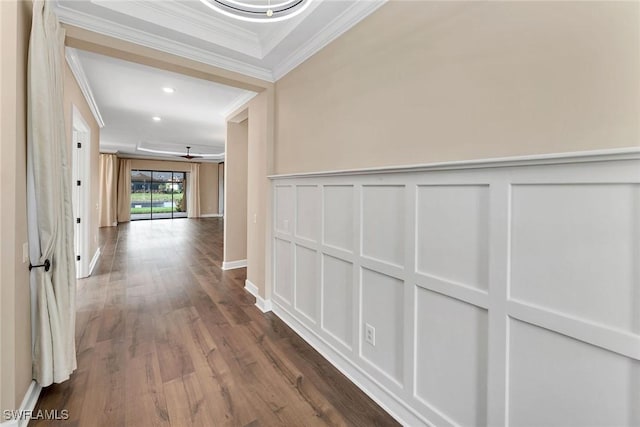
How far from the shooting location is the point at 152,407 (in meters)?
1.71

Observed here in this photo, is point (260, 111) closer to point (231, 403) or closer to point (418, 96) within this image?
point (418, 96)

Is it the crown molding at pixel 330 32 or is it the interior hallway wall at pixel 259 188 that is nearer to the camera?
the crown molding at pixel 330 32

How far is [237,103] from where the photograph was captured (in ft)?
13.8

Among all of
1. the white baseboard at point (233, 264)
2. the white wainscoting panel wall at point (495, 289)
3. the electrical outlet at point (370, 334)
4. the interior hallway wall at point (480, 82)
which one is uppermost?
the interior hallway wall at point (480, 82)

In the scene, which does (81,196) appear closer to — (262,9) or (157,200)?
(262,9)

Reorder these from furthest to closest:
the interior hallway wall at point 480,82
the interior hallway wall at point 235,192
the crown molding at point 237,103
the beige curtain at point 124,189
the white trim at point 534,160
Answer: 1. the beige curtain at point 124,189
2. the interior hallway wall at point 235,192
3. the crown molding at point 237,103
4. the interior hallway wall at point 480,82
5. the white trim at point 534,160

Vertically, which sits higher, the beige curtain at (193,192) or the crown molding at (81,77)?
the crown molding at (81,77)

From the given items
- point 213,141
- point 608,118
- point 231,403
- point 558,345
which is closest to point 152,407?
point 231,403

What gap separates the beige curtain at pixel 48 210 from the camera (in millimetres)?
1585

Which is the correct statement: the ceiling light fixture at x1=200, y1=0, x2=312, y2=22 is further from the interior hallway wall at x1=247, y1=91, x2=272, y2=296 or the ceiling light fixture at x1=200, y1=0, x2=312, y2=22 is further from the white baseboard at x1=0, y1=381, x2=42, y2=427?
the white baseboard at x1=0, y1=381, x2=42, y2=427

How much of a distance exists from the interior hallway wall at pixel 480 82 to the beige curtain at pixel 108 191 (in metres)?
10.7

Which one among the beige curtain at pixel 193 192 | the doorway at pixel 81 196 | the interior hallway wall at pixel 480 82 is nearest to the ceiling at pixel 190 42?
the interior hallway wall at pixel 480 82

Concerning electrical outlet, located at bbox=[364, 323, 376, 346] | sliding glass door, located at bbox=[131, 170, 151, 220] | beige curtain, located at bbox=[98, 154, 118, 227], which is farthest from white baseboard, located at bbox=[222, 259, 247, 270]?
sliding glass door, located at bbox=[131, 170, 151, 220]

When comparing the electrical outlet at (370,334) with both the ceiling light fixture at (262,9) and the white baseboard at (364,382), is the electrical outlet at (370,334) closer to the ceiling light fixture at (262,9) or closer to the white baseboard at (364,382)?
the white baseboard at (364,382)
